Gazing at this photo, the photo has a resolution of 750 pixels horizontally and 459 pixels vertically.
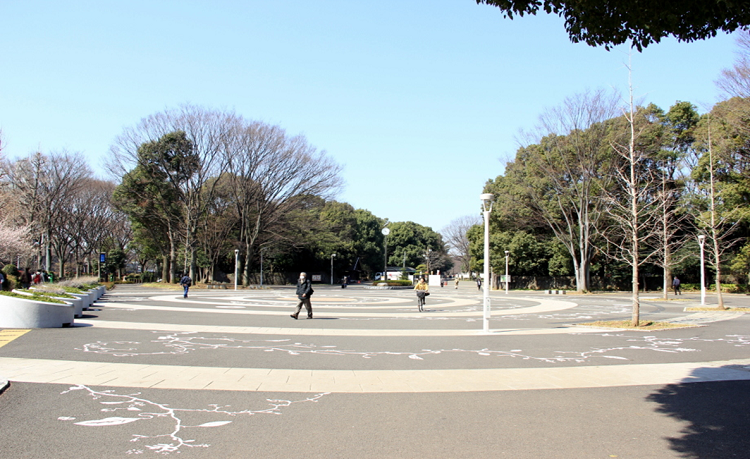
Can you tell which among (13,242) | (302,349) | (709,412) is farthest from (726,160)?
(13,242)

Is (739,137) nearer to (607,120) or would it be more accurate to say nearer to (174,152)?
(607,120)

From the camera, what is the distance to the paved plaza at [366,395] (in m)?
5.15

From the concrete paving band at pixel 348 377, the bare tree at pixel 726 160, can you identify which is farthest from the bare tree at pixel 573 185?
the concrete paving band at pixel 348 377

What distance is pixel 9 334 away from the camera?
12.4m

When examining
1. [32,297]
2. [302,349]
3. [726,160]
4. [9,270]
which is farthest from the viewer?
[726,160]

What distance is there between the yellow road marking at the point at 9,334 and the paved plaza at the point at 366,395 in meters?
0.04

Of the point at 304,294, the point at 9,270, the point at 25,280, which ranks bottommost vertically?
the point at 25,280

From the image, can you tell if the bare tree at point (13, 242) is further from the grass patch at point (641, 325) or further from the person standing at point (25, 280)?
the grass patch at point (641, 325)

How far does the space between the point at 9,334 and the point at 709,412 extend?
1430 centimetres

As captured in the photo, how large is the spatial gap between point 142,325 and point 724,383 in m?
14.3

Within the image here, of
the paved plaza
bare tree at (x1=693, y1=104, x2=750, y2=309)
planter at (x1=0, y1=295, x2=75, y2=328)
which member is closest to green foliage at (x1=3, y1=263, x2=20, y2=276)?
planter at (x1=0, y1=295, x2=75, y2=328)

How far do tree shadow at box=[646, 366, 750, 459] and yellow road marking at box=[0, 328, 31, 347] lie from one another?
12.3m

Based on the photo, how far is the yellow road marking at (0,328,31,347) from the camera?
37.2ft

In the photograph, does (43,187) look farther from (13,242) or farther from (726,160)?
(726,160)
